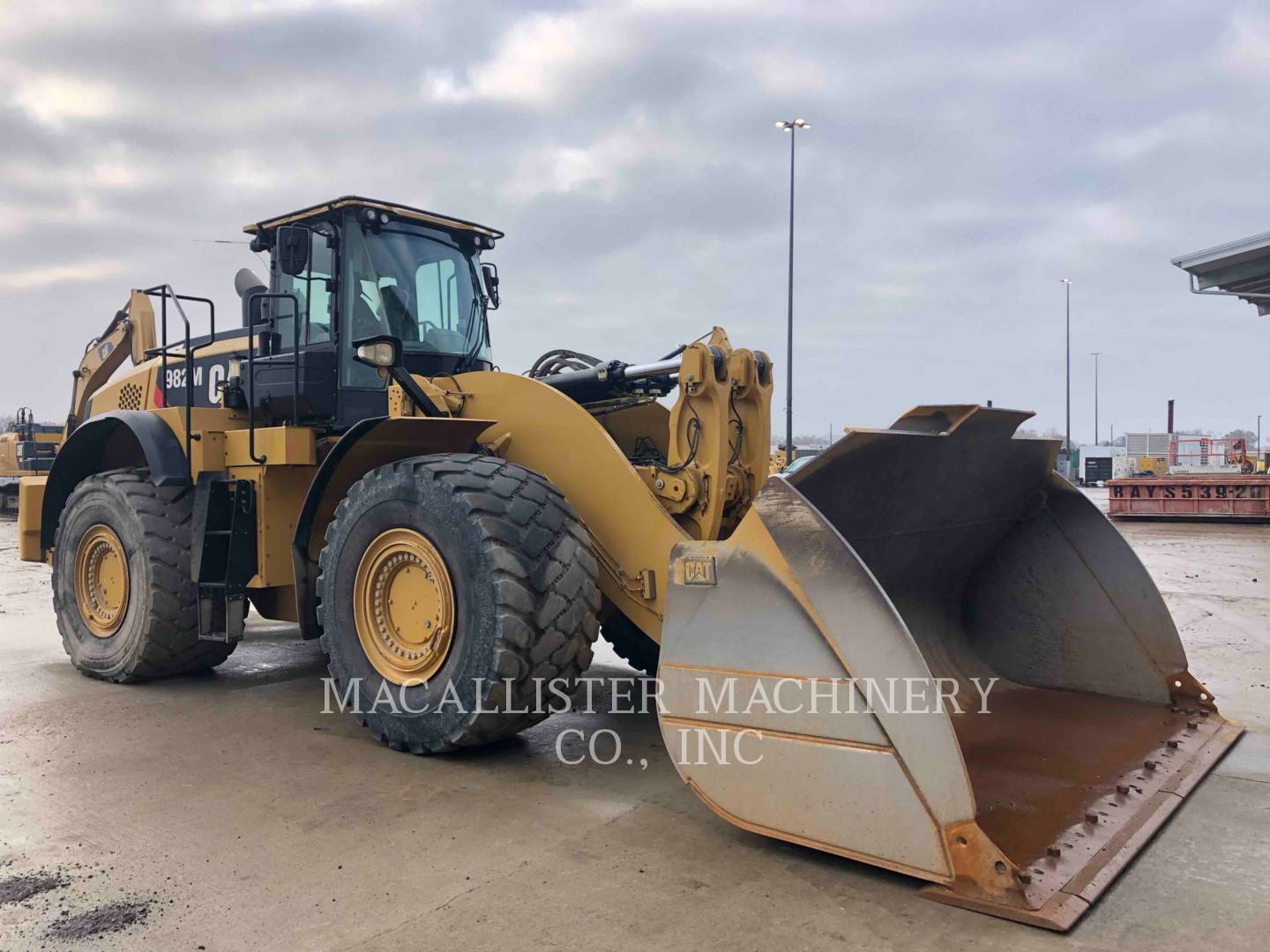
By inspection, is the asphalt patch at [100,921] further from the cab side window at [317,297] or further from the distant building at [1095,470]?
the distant building at [1095,470]

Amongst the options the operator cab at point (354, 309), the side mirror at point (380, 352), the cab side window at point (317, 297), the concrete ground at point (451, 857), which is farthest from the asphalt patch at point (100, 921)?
the cab side window at point (317, 297)

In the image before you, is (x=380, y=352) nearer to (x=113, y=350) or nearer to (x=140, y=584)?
(x=140, y=584)

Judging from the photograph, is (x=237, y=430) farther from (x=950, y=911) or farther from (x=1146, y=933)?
(x=1146, y=933)

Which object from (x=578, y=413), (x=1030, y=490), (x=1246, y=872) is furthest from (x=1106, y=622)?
(x=578, y=413)

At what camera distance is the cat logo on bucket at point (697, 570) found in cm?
342

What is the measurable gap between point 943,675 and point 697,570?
1.90 m

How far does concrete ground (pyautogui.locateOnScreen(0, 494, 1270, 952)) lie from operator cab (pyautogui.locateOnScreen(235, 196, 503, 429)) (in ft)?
5.92

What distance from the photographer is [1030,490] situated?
4875mm

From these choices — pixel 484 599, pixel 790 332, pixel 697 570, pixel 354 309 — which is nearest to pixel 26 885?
pixel 484 599

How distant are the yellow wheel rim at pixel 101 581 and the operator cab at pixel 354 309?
4.56 ft

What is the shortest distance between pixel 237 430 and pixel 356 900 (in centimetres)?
367

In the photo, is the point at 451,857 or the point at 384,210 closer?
the point at 451,857

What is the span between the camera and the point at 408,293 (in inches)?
228

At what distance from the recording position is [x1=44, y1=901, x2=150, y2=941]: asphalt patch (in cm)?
283
